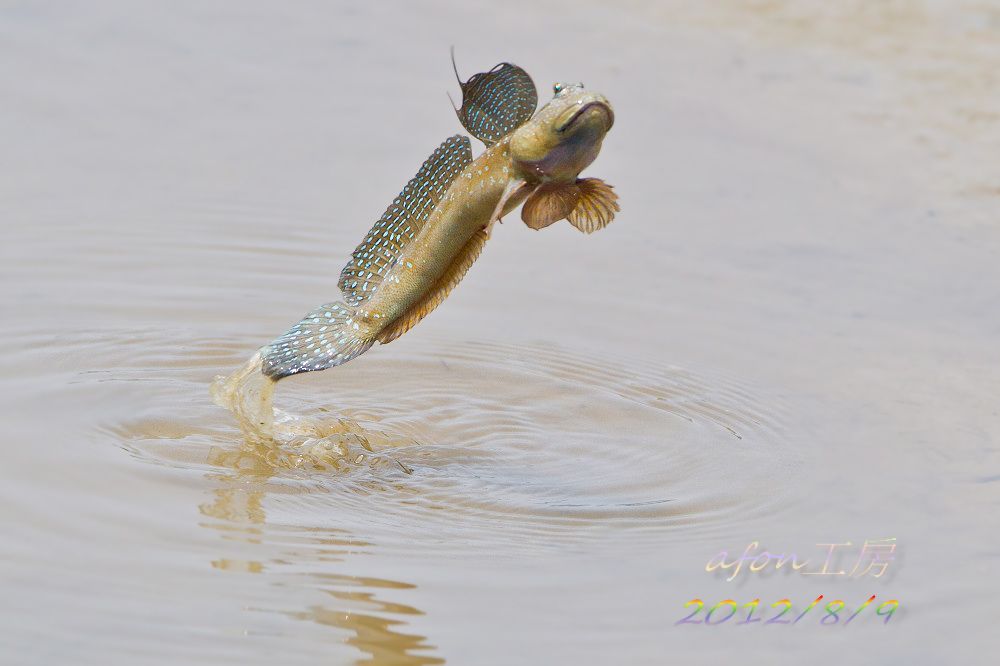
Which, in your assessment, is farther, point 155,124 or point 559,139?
point 155,124

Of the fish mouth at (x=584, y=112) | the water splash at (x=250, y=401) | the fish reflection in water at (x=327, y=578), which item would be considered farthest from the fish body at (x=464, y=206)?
the fish reflection in water at (x=327, y=578)

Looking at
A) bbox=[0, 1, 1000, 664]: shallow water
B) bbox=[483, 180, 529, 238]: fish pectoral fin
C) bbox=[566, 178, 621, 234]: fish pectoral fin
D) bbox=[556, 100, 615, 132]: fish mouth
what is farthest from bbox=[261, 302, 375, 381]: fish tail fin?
bbox=[556, 100, 615, 132]: fish mouth

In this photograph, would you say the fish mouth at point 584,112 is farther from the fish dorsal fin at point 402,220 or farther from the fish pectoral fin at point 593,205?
the fish dorsal fin at point 402,220

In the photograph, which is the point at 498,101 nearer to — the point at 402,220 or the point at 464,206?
the point at 464,206

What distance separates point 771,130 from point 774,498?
3135 mm

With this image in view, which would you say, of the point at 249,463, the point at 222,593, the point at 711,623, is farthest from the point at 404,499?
the point at 711,623

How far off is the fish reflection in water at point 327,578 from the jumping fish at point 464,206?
1.23ft

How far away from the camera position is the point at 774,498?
4.18m

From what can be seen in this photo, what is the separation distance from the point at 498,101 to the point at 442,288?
0.55 metres

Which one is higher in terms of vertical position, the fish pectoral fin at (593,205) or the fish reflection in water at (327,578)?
the fish pectoral fin at (593,205)

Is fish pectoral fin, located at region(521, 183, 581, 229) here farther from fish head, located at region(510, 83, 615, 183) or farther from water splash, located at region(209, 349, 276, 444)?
water splash, located at region(209, 349, 276, 444)

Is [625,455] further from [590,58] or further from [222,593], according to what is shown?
[590,58]

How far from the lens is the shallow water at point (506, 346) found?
11.5 feet

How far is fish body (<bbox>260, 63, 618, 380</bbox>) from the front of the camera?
3.49 m
